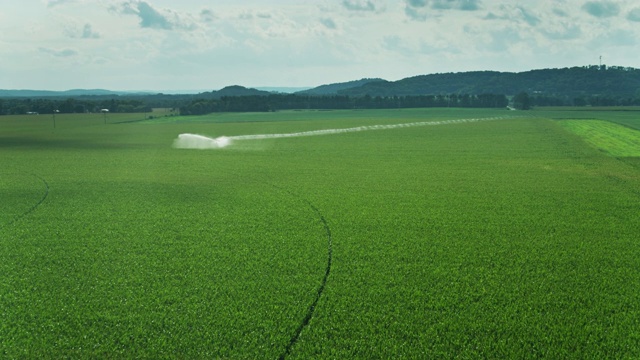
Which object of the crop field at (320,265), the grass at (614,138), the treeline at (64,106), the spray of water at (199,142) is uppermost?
the treeline at (64,106)

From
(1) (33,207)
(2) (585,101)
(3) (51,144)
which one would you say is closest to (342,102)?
(2) (585,101)

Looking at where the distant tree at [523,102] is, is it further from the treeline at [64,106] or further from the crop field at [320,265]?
the crop field at [320,265]

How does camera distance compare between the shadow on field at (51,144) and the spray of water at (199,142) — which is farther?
the spray of water at (199,142)

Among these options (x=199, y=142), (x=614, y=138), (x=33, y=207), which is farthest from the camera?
(x=199, y=142)

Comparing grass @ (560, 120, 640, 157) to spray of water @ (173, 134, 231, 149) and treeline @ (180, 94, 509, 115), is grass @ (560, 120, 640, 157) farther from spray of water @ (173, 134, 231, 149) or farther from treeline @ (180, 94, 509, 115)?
treeline @ (180, 94, 509, 115)


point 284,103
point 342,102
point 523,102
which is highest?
point 523,102

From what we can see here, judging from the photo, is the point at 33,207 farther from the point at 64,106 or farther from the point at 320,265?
the point at 64,106

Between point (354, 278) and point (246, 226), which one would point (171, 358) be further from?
point (246, 226)

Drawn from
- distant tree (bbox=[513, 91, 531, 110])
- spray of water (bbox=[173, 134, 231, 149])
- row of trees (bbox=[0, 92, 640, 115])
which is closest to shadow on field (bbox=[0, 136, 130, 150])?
spray of water (bbox=[173, 134, 231, 149])

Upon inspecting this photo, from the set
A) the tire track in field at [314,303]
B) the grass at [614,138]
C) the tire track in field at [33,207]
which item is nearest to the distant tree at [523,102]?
the grass at [614,138]
